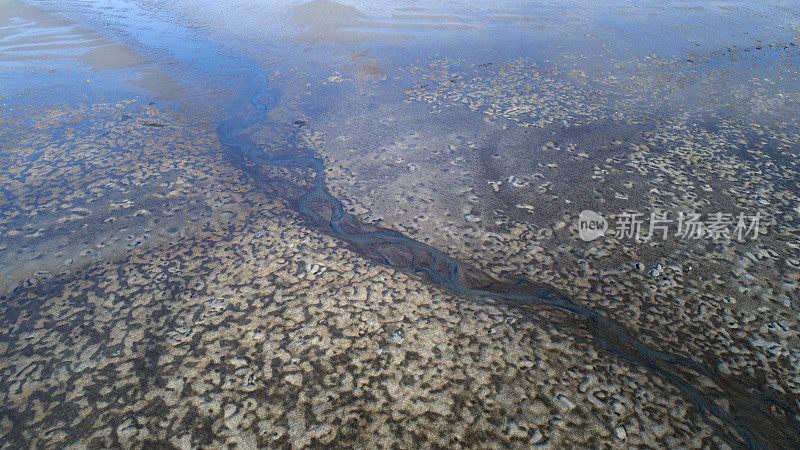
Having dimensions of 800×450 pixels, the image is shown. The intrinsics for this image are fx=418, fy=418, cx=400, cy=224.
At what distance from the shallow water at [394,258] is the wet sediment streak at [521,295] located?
1 centimetres

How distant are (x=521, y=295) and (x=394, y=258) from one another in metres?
0.58

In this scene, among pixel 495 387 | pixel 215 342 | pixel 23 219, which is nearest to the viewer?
pixel 495 387

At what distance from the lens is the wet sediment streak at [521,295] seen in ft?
4.20

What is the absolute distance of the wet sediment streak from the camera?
4.20 feet

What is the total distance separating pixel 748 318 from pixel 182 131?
3.39 meters

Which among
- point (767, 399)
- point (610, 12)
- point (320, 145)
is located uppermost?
point (610, 12)

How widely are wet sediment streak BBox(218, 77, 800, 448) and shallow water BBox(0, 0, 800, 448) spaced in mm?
11

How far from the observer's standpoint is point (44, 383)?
135 centimetres

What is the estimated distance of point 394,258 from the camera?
1921 millimetres

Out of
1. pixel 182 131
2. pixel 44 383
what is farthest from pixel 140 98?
pixel 44 383

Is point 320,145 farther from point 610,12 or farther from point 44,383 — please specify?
point 610,12

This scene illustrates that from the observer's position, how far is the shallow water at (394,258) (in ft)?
4.17

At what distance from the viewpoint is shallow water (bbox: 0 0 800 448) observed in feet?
4.17

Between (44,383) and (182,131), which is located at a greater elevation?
(182,131)
